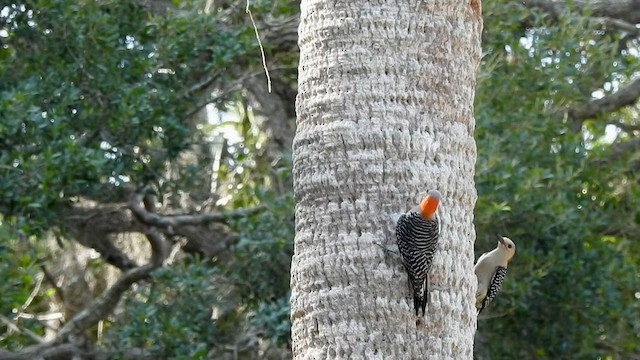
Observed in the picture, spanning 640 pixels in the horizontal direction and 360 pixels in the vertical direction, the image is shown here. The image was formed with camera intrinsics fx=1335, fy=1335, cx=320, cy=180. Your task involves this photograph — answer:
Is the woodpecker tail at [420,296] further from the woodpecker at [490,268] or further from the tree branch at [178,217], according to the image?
the tree branch at [178,217]

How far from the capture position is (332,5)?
14.4 ft

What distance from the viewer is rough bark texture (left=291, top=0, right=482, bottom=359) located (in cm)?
408

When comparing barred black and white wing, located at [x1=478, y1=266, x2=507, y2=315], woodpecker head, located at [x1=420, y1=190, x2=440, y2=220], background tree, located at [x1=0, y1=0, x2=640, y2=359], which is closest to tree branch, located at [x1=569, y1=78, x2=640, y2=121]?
background tree, located at [x1=0, y1=0, x2=640, y2=359]

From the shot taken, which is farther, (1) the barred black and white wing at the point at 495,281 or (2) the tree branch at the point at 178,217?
(2) the tree branch at the point at 178,217

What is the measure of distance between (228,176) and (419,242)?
5006mm

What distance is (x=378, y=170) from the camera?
4188 mm

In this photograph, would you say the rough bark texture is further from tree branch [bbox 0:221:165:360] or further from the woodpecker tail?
tree branch [bbox 0:221:165:360]

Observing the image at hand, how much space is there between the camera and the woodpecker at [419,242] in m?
4.00

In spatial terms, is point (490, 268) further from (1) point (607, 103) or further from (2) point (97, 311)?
(2) point (97, 311)

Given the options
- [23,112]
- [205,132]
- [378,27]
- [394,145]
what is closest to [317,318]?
[394,145]

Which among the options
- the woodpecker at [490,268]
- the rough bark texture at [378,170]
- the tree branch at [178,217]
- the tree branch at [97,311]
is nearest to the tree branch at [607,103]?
the tree branch at [178,217]

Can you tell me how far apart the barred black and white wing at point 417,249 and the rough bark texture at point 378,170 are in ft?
0.11

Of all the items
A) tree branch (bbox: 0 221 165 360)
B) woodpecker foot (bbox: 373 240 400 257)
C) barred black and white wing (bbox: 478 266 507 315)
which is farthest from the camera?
tree branch (bbox: 0 221 165 360)

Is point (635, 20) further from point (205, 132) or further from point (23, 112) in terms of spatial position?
point (23, 112)
